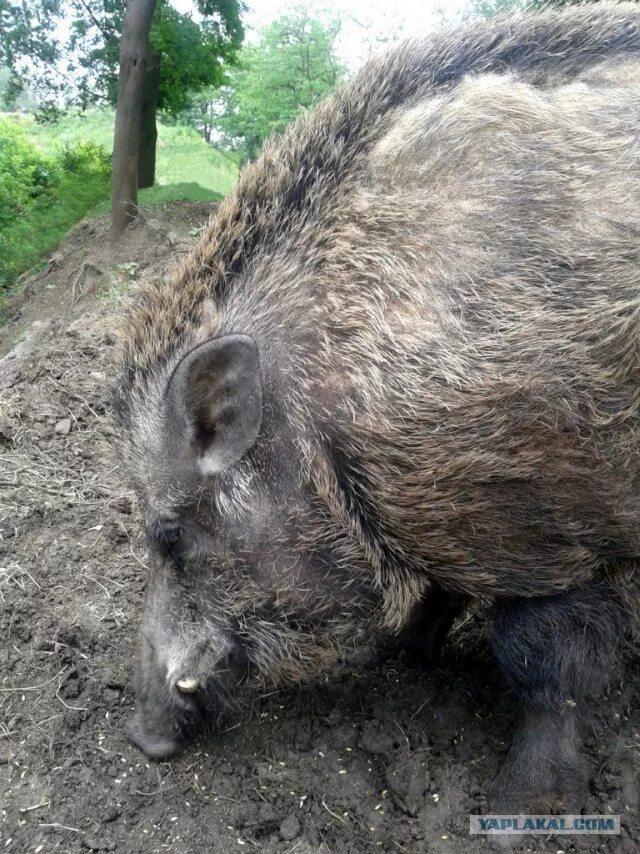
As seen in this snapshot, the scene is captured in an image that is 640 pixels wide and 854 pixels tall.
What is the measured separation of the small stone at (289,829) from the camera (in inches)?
104

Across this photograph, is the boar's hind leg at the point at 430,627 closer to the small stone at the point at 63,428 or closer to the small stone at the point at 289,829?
the small stone at the point at 289,829

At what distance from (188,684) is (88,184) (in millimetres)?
5705

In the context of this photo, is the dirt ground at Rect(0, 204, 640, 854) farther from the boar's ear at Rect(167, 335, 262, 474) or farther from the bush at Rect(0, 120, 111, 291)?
the bush at Rect(0, 120, 111, 291)

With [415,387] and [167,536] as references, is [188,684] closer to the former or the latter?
[167,536]

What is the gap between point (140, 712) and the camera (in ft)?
9.73

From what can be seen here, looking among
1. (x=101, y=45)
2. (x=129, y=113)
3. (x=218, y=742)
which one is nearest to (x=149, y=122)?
(x=129, y=113)

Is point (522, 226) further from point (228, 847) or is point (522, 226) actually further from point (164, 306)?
point (228, 847)

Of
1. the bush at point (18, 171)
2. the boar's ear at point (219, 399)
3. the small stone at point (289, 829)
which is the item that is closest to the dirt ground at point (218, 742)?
the small stone at point (289, 829)

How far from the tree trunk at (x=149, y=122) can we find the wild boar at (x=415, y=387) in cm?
421

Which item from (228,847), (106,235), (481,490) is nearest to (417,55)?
(481,490)

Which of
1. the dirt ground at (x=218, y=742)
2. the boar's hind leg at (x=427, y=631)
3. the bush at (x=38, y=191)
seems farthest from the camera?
the bush at (x=38, y=191)

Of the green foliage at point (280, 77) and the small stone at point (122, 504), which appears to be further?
the small stone at point (122, 504)

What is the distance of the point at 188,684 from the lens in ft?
9.33

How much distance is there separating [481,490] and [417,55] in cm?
170
